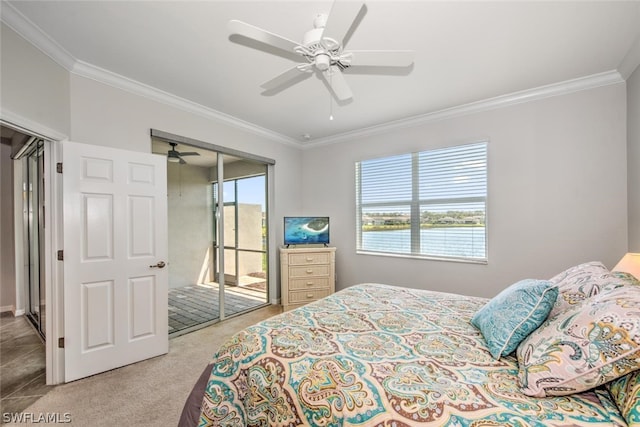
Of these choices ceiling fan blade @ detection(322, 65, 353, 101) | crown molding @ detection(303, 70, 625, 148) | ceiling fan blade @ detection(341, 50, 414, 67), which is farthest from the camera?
crown molding @ detection(303, 70, 625, 148)

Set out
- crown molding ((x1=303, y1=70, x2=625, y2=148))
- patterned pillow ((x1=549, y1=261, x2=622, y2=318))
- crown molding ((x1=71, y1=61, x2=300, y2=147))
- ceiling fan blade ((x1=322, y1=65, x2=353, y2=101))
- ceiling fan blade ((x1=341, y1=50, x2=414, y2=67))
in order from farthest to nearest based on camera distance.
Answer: crown molding ((x1=303, y1=70, x2=625, y2=148)) < crown molding ((x1=71, y1=61, x2=300, y2=147)) < ceiling fan blade ((x1=322, y1=65, x2=353, y2=101)) < ceiling fan blade ((x1=341, y1=50, x2=414, y2=67)) < patterned pillow ((x1=549, y1=261, x2=622, y2=318))

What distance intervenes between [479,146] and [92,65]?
400cm

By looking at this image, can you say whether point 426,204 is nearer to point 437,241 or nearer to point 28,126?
point 437,241

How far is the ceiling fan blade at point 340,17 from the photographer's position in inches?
48.6

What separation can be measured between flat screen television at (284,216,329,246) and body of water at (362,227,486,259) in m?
0.62

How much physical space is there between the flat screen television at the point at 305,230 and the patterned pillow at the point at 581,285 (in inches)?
115

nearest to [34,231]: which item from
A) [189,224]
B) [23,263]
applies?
[23,263]

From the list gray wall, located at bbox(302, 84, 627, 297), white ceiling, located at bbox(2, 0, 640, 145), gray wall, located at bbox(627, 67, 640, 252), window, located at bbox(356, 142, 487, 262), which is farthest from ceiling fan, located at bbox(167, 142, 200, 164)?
gray wall, located at bbox(627, 67, 640, 252)

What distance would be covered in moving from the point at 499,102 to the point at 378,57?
2136mm

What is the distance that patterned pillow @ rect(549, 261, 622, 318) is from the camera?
1361 millimetres

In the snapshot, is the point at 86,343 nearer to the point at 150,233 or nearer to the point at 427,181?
the point at 150,233

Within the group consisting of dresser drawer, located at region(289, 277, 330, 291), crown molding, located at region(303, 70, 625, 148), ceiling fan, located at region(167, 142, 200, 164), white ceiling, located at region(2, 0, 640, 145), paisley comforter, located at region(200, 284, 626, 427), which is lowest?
dresser drawer, located at region(289, 277, 330, 291)

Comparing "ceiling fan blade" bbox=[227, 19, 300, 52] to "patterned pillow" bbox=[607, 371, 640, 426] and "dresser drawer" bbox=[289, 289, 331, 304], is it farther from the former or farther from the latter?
"dresser drawer" bbox=[289, 289, 331, 304]

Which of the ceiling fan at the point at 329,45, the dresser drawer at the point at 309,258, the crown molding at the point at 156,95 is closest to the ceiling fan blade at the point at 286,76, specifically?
the ceiling fan at the point at 329,45
